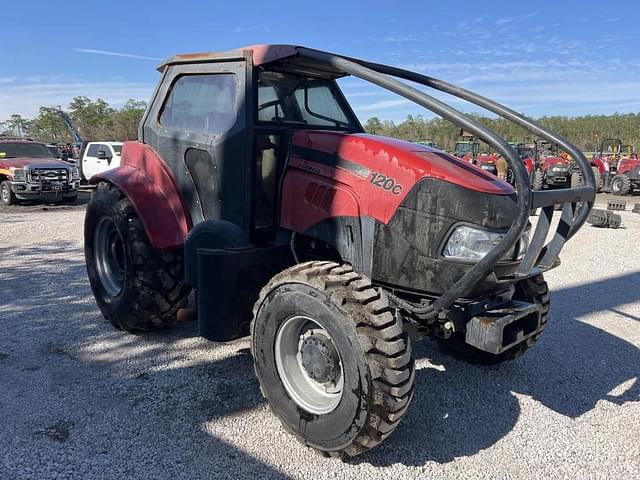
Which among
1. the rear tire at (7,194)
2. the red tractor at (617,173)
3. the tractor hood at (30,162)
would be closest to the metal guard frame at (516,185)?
the tractor hood at (30,162)

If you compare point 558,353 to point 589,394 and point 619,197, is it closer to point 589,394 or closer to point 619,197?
point 589,394

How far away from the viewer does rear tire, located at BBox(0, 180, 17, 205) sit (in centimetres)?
1383

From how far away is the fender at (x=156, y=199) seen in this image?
3.84 m

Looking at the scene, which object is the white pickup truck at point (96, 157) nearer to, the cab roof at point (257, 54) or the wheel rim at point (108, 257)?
the wheel rim at point (108, 257)

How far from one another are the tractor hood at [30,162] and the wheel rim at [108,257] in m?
10.8

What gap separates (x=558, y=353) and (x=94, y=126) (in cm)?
5222

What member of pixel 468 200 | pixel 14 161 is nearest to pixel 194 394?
pixel 468 200

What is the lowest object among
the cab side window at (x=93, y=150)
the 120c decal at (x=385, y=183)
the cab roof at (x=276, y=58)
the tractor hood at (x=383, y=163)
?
the cab side window at (x=93, y=150)

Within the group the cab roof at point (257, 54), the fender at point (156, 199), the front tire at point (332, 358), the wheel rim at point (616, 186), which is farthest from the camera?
the wheel rim at point (616, 186)

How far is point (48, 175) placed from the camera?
45.3ft

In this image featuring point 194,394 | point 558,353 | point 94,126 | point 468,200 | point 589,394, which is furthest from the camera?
point 94,126

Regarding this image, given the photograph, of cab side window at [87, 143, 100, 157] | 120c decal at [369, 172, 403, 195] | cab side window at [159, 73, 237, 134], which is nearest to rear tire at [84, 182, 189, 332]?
cab side window at [159, 73, 237, 134]

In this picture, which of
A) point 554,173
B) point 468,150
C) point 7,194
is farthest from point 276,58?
point 468,150

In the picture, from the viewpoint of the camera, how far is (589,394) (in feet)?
11.9
